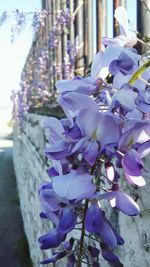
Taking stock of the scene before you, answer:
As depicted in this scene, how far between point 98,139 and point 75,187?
0.23 feet

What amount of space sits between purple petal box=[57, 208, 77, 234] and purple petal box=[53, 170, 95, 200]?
0.16 feet

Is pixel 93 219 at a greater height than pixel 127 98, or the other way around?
pixel 127 98

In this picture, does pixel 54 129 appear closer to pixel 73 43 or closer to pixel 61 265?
pixel 61 265

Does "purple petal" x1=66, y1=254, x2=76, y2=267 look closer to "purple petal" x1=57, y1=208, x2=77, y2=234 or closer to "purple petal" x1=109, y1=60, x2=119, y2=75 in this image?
"purple petal" x1=57, y1=208, x2=77, y2=234

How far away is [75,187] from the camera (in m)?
0.72

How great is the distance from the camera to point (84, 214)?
30.5 inches

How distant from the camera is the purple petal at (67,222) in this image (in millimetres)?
766

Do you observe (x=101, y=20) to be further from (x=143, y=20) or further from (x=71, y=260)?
(x=71, y=260)

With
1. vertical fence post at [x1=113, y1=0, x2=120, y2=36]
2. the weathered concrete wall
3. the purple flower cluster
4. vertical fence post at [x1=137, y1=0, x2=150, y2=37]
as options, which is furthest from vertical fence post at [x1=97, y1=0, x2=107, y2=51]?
the purple flower cluster

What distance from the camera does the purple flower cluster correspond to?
2.36 feet

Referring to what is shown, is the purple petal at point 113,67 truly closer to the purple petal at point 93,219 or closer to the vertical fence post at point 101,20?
the purple petal at point 93,219

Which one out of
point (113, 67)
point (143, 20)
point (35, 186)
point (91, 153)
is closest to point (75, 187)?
point (91, 153)

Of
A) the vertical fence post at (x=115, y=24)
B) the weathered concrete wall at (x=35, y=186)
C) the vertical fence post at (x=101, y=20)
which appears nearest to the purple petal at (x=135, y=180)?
the vertical fence post at (x=115, y=24)

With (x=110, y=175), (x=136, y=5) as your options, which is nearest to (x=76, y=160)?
(x=110, y=175)
